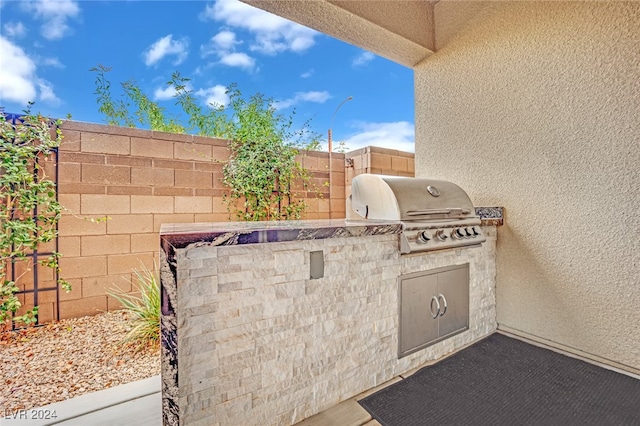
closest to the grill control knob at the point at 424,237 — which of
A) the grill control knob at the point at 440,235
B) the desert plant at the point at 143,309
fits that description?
the grill control knob at the point at 440,235

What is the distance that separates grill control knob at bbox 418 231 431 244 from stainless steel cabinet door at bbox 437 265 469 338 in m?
0.35

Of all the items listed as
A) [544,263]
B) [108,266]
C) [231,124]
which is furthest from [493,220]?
[108,266]

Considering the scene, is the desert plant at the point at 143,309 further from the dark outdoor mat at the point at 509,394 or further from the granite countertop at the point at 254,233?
the dark outdoor mat at the point at 509,394

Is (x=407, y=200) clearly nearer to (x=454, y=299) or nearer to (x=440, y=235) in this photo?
(x=440, y=235)

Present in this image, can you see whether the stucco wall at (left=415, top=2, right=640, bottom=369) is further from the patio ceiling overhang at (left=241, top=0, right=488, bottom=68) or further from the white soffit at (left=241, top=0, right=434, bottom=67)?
the white soffit at (left=241, top=0, right=434, bottom=67)

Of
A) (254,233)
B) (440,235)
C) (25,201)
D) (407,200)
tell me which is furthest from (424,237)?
(25,201)

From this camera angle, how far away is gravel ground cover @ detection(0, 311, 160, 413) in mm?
1884

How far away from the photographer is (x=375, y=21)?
2715 millimetres

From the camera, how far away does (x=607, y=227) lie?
2141 mm

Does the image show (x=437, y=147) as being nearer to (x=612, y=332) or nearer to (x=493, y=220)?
(x=493, y=220)

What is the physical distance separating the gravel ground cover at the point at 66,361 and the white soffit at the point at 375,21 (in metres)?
3.00

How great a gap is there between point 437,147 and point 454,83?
2.23 ft

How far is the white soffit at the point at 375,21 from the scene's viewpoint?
2.50 metres

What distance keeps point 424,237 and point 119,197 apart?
2.92 meters
